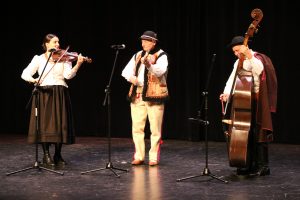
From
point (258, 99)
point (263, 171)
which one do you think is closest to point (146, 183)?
point (263, 171)

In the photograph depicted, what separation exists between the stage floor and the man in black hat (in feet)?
0.93

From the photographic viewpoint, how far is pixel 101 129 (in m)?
9.01

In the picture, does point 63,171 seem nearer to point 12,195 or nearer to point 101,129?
point 12,195

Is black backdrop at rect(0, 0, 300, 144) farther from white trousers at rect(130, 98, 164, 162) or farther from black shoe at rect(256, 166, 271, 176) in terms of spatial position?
black shoe at rect(256, 166, 271, 176)

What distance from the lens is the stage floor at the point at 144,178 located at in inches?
182

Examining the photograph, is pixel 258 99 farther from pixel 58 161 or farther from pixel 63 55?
pixel 58 161

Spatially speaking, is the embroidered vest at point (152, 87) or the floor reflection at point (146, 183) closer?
the floor reflection at point (146, 183)

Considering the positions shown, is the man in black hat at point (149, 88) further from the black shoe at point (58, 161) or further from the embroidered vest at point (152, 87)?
the black shoe at point (58, 161)

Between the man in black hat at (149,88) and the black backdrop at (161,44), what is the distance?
2267mm

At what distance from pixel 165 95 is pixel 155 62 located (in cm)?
38

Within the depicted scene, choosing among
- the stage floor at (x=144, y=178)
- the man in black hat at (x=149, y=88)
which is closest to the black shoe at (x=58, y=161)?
the stage floor at (x=144, y=178)

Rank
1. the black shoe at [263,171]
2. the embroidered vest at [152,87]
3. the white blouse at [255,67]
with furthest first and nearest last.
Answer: the embroidered vest at [152,87] < the black shoe at [263,171] < the white blouse at [255,67]

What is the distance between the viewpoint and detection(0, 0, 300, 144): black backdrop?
7793mm

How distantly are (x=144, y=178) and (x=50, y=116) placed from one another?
4.10 ft
